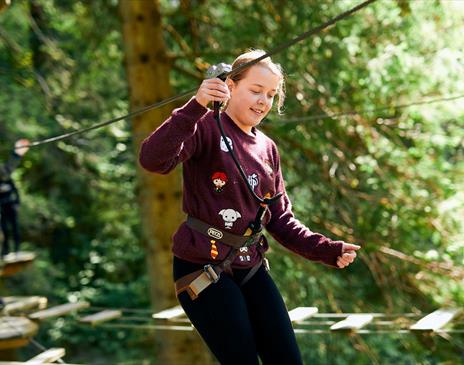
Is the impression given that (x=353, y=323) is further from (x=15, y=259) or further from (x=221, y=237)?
(x=15, y=259)

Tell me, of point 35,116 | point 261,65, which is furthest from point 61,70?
point 261,65

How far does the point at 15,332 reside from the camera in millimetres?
4832

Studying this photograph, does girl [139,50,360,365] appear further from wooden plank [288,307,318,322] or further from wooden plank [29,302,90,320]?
wooden plank [29,302,90,320]

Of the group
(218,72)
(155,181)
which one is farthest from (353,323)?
(155,181)

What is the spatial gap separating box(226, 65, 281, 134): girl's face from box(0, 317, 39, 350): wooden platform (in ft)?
10.1

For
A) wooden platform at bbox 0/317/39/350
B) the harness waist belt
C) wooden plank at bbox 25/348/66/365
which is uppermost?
the harness waist belt

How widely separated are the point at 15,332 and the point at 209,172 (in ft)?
10.3

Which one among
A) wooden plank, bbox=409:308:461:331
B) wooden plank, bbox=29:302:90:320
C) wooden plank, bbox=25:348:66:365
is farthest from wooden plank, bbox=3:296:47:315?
wooden plank, bbox=409:308:461:331

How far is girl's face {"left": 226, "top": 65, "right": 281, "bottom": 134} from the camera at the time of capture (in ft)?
7.16

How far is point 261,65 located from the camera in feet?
7.19

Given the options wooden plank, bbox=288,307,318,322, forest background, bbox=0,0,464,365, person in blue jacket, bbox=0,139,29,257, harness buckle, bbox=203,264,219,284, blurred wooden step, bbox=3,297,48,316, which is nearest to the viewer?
harness buckle, bbox=203,264,219,284

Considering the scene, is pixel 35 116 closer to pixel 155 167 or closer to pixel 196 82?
pixel 196 82

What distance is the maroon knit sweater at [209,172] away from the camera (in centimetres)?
199

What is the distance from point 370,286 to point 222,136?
6.20 metres
